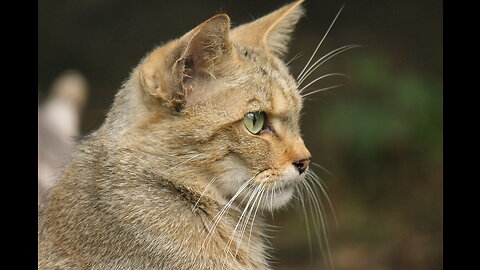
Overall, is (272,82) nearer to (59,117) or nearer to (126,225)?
(126,225)

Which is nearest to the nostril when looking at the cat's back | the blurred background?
the cat's back

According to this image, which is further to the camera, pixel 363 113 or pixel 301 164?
pixel 363 113

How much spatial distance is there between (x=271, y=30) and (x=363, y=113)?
7.50 ft

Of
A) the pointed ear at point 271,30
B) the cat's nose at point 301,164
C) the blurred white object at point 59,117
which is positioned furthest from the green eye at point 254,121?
the blurred white object at point 59,117

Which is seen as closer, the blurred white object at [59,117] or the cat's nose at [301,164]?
the cat's nose at [301,164]

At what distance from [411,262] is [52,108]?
2.77 m

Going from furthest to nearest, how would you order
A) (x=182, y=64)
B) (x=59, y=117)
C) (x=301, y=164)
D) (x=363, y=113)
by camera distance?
(x=363, y=113)
(x=59, y=117)
(x=301, y=164)
(x=182, y=64)

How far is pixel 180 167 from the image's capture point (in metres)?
2.47

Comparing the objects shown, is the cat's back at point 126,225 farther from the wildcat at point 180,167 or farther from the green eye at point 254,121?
the green eye at point 254,121

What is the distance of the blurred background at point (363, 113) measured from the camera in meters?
5.11

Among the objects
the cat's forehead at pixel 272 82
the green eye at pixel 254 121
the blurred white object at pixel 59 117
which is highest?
the blurred white object at pixel 59 117

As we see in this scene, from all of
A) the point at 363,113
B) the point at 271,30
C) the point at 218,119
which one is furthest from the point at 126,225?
the point at 363,113

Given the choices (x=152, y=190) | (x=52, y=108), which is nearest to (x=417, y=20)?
(x=52, y=108)
